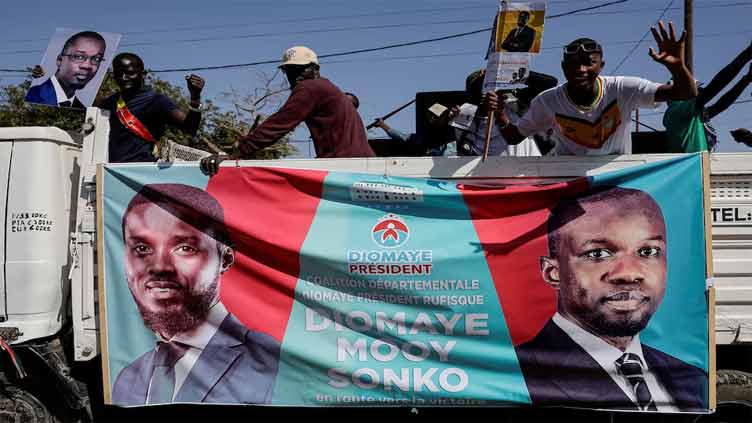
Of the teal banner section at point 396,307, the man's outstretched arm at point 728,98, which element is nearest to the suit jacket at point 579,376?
the teal banner section at point 396,307

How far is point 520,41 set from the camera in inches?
174

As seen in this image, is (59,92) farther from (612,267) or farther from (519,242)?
(612,267)

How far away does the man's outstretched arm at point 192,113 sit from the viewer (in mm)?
5109

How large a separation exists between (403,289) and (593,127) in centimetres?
151

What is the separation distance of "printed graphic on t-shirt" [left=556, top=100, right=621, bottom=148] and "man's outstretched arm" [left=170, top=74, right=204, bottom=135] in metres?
2.39

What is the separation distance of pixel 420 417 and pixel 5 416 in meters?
2.57

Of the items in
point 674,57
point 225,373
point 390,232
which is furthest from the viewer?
point 225,373

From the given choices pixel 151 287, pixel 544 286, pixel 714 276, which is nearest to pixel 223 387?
pixel 151 287

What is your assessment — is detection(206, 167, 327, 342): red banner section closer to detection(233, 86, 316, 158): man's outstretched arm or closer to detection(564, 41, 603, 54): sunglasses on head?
detection(233, 86, 316, 158): man's outstretched arm

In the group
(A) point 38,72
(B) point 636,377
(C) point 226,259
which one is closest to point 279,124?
(C) point 226,259

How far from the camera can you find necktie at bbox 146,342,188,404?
4559 mm

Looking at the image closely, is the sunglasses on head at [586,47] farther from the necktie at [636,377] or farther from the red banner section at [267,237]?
the necktie at [636,377]

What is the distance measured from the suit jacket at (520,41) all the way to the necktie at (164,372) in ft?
8.68

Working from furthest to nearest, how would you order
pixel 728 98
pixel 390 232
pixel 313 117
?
pixel 728 98 → pixel 313 117 → pixel 390 232
